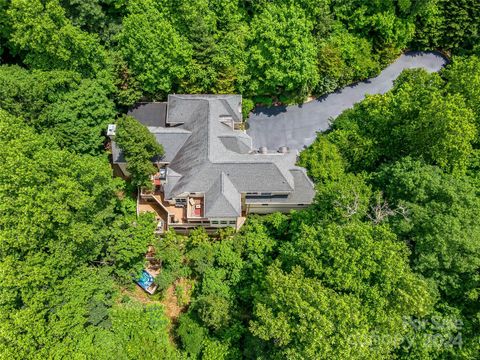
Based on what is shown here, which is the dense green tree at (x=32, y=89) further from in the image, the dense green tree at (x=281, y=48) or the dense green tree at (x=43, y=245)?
the dense green tree at (x=281, y=48)

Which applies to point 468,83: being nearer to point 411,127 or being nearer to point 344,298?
point 411,127

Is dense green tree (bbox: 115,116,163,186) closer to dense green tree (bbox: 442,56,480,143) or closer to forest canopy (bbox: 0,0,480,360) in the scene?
forest canopy (bbox: 0,0,480,360)

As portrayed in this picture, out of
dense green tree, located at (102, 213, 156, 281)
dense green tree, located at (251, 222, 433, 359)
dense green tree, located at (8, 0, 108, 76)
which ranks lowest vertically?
dense green tree, located at (251, 222, 433, 359)

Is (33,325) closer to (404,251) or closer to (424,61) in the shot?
(404,251)

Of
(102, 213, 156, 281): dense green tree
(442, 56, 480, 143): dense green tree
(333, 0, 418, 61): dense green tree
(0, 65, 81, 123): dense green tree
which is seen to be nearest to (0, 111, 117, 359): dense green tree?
(102, 213, 156, 281): dense green tree

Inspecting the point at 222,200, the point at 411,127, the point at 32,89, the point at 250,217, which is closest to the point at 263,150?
the point at 250,217

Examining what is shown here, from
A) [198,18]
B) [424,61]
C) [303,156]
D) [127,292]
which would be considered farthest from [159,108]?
[424,61]

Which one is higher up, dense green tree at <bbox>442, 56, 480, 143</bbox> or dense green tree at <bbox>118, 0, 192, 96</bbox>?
dense green tree at <bbox>118, 0, 192, 96</bbox>
